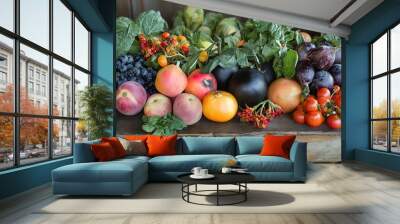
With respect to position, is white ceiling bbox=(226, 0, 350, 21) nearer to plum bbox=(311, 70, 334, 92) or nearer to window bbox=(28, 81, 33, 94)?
plum bbox=(311, 70, 334, 92)

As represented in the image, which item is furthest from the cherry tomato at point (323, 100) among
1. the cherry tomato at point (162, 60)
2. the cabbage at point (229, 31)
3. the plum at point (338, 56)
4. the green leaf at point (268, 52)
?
the cherry tomato at point (162, 60)

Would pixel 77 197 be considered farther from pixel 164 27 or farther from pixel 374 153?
pixel 374 153

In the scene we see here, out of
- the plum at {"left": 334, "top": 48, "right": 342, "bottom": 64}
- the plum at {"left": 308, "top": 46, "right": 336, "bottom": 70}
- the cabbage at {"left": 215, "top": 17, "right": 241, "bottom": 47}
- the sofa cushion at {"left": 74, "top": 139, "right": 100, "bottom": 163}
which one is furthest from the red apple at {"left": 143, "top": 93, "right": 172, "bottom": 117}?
the plum at {"left": 334, "top": 48, "right": 342, "bottom": 64}

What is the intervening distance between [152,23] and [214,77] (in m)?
1.69

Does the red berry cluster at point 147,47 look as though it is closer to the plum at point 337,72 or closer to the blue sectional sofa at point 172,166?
the blue sectional sofa at point 172,166

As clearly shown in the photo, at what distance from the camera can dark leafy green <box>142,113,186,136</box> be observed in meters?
8.17

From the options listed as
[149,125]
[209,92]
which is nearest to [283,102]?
[209,92]

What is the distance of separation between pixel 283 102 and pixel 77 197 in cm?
499

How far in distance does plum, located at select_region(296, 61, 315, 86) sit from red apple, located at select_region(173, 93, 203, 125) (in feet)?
7.06

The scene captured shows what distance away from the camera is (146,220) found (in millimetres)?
3564

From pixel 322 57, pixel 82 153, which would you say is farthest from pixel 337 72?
pixel 82 153

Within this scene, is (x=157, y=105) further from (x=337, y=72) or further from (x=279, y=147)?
(x=337, y=72)

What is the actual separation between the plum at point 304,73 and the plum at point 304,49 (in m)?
0.17

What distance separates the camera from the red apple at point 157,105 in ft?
27.0
